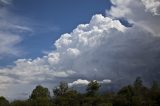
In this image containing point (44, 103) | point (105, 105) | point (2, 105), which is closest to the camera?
point (105, 105)

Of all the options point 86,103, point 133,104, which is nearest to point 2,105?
point 86,103

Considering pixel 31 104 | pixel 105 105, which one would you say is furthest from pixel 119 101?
pixel 31 104

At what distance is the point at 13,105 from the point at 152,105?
7841 cm

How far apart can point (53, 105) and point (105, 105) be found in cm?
3251

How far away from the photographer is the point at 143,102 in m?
196

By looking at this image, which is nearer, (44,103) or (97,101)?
(44,103)

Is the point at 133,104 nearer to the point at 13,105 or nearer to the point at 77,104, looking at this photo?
the point at 77,104

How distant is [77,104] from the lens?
199750mm

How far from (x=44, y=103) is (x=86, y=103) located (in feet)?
78.1

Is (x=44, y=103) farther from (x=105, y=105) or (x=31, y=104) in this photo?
(x=105, y=105)

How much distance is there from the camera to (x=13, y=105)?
651 feet

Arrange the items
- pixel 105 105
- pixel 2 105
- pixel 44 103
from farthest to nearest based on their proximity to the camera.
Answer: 1. pixel 2 105
2. pixel 44 103
3. pixel 105 105

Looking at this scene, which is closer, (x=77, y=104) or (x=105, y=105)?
(x=105, y=105)

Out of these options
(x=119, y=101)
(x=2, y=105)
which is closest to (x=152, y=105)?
(x=119, y=101)
